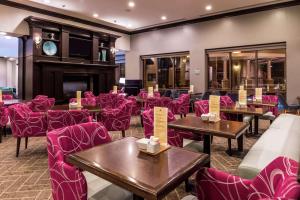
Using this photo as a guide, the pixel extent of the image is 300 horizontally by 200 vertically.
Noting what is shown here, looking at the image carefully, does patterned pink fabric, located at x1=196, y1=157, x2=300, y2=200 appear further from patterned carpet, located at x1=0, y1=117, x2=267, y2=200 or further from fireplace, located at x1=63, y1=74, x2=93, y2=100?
fireplace, located at x1=63, y1=74, x2=93, y2=100

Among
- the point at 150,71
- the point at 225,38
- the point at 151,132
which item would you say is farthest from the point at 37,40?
the point at 225,38

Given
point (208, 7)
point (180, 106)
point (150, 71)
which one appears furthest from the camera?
point (150, 71)

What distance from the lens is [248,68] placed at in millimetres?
8078

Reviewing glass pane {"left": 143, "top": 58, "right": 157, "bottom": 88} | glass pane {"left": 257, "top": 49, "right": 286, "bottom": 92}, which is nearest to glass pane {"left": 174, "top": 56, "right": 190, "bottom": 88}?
glass pane {"left": 143, "top": 58, "right": 157, "bottom": 88}

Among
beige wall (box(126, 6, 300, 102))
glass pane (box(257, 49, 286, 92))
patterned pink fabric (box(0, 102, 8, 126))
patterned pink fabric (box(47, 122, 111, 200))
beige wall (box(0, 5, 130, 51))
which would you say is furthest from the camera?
glass pane (box(257, 49, 286, 92))

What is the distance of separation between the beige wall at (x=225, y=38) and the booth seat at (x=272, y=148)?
4972mm

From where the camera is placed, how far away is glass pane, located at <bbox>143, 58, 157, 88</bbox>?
1042 cm

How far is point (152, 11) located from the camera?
764 centimetres

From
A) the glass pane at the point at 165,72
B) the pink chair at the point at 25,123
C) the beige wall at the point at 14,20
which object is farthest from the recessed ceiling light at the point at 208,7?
the pink chair at the point at 25,123

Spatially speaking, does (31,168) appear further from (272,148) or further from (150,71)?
(150,71)

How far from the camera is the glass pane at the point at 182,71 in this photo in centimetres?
938

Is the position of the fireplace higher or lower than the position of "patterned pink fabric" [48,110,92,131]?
higher

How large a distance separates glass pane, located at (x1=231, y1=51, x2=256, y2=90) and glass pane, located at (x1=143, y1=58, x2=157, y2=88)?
3.52 m

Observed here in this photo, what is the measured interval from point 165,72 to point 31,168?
7.59 metres
